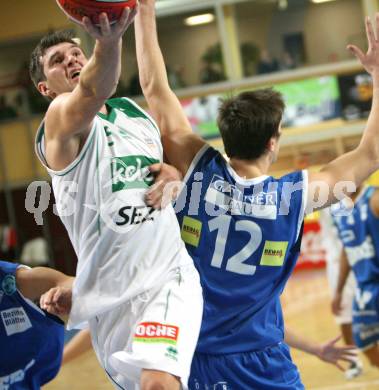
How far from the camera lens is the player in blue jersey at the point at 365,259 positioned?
623 centimetres

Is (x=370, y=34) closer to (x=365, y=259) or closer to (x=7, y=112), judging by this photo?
(x=365, y=259)

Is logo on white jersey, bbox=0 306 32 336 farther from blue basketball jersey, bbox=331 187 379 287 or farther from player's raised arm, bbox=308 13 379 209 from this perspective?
blue basketball jersey, bbox=331 187 379 287

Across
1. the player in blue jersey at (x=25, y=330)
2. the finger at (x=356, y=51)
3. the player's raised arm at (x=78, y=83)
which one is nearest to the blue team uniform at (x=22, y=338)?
the player in blue jersey at (x=25, y=330)

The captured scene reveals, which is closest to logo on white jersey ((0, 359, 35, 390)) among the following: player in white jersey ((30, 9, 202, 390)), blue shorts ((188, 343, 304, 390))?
player in white jersey ((30, 9, 202, 390))

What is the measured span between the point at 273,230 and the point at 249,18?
40.0 ft

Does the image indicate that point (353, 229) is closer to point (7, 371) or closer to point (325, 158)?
point (7, 371)

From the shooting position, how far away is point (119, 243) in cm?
318

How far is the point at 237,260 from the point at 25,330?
44.4 inches

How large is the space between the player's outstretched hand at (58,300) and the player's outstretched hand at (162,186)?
508 mm

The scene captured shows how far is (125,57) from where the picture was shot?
14547 mm

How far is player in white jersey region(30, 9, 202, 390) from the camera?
303cm

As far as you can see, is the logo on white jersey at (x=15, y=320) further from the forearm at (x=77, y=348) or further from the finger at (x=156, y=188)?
the finger at (x=156, y=188)

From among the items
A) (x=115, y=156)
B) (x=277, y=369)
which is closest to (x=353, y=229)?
(x=277, y=369)

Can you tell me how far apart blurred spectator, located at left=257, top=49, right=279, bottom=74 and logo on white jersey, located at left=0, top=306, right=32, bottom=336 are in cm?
1169
